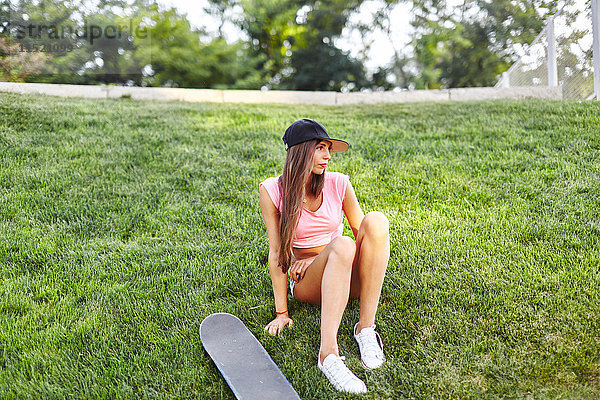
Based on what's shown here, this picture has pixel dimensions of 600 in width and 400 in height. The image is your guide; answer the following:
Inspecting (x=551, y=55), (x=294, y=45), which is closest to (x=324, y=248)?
(x=551, y=55)

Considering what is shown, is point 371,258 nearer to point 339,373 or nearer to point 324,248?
point 324,248

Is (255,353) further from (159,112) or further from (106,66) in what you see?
(106,66)

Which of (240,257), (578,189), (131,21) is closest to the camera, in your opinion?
(240,257)

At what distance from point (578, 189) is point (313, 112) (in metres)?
4.15

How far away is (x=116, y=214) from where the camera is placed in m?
3.66

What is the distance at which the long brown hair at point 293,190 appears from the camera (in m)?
2.18

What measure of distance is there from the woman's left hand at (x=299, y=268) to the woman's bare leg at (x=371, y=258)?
0.90 ft

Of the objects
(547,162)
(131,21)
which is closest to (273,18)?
(131,21)

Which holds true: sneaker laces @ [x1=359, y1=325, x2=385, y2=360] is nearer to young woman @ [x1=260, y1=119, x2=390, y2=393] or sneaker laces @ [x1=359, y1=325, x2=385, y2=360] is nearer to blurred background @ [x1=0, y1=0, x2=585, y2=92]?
young woman @ [x1=260, y1=119, x2=390, y2=393]

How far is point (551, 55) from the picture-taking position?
7.25m

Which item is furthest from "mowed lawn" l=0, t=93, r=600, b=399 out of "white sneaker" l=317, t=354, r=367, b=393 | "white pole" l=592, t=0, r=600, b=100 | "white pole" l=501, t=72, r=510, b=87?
"white pole" l=501, t=72, r=510, b=87

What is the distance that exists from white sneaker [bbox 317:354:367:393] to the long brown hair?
1.57 feet

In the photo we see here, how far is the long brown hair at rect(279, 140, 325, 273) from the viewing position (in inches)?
85.9

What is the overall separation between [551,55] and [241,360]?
740cm
